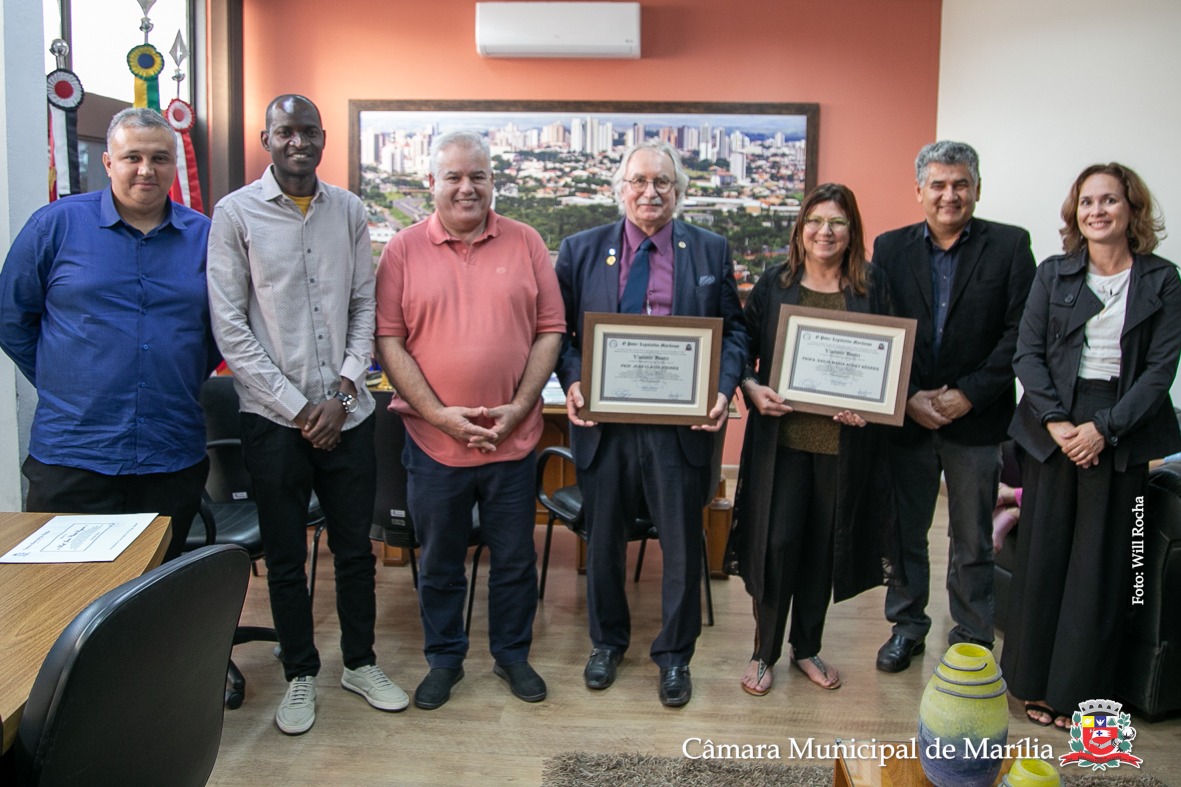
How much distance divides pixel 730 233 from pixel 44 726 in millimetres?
5092

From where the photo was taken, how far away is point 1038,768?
5.11ft

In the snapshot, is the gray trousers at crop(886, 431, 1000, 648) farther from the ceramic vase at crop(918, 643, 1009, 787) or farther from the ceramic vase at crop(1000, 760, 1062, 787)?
the ceramic vase at crop(1000, 760, 1062, 787)

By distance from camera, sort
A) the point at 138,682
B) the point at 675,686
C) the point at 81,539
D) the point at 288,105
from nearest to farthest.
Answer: the point at 138,682, the point at 81,539, the point at 288,105, the point at 675,686

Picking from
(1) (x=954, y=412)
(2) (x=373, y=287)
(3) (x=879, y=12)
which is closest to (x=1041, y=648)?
(1) (x=954, y=412)

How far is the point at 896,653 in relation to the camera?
312 cm

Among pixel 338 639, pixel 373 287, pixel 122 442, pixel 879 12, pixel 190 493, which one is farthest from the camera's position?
pixel 879 12

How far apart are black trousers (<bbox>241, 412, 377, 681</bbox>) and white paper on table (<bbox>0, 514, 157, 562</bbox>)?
487 millimetres

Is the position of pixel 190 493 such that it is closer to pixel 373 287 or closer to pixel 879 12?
pixel 373 287

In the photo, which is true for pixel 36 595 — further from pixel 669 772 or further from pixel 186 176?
pixel 186 176

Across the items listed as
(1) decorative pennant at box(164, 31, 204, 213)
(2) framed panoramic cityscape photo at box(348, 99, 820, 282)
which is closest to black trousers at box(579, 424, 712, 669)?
(1) decorative pennant at box(164, 31, 204, 213)

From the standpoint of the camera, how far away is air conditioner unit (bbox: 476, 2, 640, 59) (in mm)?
5480

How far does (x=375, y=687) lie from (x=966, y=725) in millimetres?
1793

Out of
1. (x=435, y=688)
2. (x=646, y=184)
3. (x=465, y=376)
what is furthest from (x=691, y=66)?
(x=435, y=688)

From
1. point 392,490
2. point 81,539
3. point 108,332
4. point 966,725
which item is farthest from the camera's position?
point 392,490
